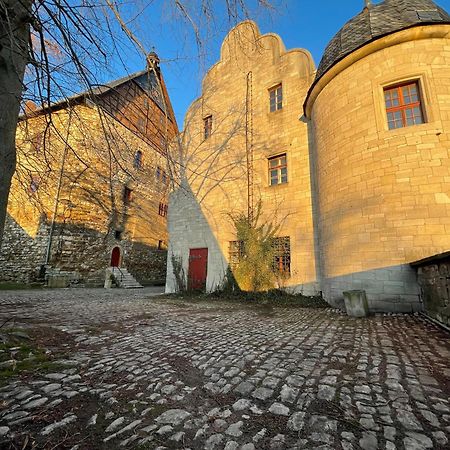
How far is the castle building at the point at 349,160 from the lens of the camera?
5.36m

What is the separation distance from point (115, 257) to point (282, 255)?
39.7 ft

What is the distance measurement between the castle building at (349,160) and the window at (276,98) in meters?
0.05

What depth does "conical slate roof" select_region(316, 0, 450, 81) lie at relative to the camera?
608 centimetres

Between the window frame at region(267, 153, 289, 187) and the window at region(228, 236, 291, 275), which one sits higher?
the window frame at region(267, 153, 289, 187)

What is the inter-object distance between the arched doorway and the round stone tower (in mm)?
13597

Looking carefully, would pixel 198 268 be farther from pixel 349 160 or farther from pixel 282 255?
pixel 349 160

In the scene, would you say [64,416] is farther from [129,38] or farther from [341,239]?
[341,239]

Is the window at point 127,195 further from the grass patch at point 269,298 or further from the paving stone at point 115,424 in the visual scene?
Result: the paving stone at point 115,424

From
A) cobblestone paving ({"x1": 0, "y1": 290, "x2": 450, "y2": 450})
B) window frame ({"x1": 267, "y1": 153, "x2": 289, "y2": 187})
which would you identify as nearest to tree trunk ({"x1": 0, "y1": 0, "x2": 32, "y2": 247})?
cobblestone paving ({"x1": 0, "y1": 290, "x2": 450, "y2": 450})

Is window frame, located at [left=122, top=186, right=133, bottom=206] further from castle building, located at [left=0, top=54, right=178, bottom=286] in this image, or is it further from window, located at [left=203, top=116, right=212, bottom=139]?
window, located at [left=203, top=116, right=212, bottom=139]

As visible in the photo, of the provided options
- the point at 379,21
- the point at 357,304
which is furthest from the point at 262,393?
the point at 379,21

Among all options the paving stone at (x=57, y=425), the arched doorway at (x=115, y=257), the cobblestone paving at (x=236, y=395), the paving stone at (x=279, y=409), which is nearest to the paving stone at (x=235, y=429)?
the cobblestone paving at (x=236, y=395)

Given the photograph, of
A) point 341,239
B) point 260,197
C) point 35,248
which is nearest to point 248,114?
point 260,197

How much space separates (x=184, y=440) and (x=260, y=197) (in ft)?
28.8
